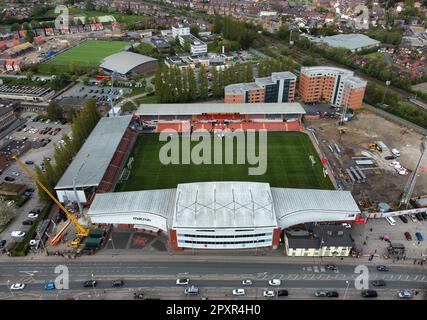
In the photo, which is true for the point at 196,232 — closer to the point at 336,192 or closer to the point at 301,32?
the point at 336,192

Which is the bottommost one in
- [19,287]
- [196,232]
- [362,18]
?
[19,287]

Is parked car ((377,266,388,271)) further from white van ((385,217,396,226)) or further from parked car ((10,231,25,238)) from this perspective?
parked car ((10,231,25,238))

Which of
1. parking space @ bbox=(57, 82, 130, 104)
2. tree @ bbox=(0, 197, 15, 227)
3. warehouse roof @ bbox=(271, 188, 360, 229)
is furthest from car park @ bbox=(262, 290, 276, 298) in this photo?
parking space @ bbox=(57, 82, 130, 104)

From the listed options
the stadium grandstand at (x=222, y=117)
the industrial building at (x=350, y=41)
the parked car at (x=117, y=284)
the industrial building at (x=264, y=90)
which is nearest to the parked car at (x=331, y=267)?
the parked car at (x=117, y=284)

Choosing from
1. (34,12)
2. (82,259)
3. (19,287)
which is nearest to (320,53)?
(82,259)

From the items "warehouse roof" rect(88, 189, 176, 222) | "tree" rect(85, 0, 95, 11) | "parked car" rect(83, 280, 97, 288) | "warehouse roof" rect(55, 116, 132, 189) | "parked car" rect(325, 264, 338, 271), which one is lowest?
"parked car" rect(83, 280, 97, 288)

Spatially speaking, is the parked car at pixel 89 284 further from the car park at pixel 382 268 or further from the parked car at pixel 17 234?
the car park at pixel 382 268

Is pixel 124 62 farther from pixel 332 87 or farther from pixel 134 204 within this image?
pixel 134 204
